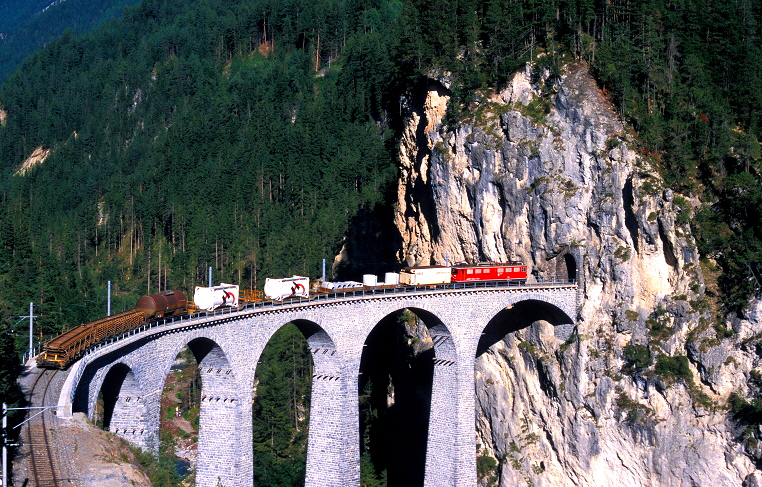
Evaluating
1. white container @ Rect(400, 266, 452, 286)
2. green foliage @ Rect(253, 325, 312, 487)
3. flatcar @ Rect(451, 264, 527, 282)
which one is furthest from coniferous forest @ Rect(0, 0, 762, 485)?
white container @ Rect(400, 266, 452, 286)

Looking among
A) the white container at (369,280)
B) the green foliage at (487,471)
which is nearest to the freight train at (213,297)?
the white container at (369,280)

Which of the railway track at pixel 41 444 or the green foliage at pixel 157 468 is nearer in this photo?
the railway track at pixel 41 444

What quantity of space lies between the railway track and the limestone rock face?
4405 cm

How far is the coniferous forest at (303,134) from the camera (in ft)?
289

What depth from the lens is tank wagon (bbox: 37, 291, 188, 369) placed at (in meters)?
57.2

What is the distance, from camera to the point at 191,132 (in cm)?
16350

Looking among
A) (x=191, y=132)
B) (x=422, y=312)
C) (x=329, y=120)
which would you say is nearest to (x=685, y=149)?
(x=422, y=312)

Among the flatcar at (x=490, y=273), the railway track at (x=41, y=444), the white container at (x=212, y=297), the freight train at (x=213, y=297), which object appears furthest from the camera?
the flatcar at (x=490, y=273)

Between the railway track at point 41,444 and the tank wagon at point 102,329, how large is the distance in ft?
4.95

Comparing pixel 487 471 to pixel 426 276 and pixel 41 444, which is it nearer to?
pixel 426 276

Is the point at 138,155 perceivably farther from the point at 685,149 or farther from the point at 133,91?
the point at 685,149

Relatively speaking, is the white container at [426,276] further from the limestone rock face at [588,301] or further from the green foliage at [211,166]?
the green foliage at [211,166]

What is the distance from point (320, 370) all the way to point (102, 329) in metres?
19.8

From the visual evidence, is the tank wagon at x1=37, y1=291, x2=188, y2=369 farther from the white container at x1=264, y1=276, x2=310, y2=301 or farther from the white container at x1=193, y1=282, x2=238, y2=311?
the white container at x1=264, y1=276, x2=310, y2=301
